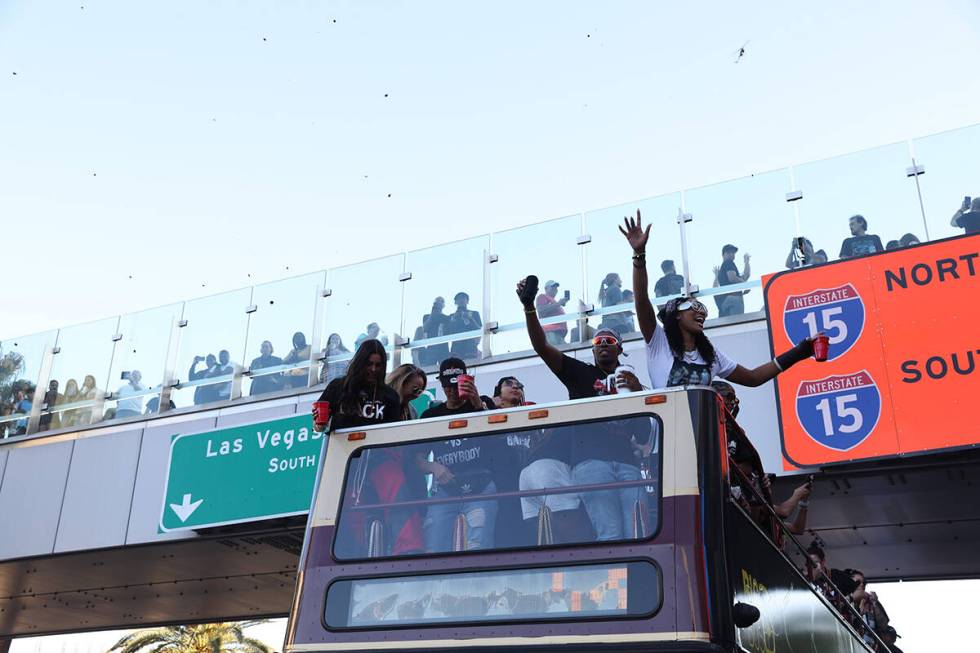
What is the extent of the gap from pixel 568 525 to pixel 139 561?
1370 cm

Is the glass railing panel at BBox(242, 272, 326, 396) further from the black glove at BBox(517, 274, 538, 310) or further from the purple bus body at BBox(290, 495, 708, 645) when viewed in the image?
the purple bus body at BBox(290, 495, 708, 645)

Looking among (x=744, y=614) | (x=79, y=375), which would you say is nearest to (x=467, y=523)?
(x=744, y=614)

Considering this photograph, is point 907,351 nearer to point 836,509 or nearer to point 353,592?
point 836,509

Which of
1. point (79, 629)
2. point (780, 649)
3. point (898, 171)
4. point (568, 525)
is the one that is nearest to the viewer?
point (568, 525)

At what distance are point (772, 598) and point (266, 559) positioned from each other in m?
12.4

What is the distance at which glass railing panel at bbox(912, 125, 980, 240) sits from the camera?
37.9 feet

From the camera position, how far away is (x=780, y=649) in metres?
5.50

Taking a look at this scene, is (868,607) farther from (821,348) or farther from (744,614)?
(744,614)

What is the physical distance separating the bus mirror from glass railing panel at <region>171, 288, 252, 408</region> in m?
12.4

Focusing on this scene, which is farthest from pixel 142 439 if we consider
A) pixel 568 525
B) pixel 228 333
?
pixel 568 525

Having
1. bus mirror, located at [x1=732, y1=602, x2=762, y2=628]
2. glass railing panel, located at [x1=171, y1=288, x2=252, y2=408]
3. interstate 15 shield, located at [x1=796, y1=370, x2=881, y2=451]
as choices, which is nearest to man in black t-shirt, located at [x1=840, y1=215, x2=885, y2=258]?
interstate 15 shield, located at [x1=796, y1=370, x2=881, y2=451]

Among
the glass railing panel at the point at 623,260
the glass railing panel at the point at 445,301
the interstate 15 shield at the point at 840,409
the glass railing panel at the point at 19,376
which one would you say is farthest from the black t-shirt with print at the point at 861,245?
the glass railing panel at the point at 19,376

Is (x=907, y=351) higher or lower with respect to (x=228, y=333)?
lower

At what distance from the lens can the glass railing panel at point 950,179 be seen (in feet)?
37.9
